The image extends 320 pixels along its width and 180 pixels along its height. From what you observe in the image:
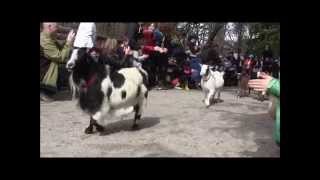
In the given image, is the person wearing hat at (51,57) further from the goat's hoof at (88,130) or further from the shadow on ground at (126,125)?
the shadow on ground at (126,125)

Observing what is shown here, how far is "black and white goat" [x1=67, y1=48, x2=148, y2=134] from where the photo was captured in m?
3.96

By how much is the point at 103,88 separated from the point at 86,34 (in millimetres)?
383

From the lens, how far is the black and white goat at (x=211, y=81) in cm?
405

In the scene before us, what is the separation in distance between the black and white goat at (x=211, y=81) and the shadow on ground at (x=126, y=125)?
14.8 inches

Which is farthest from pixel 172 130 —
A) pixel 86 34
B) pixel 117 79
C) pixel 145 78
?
pixel 86 34

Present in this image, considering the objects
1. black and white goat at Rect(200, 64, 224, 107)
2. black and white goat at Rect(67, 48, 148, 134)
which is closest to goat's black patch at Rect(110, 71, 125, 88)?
black and white goat at Rect(67, 48, 148, 134)

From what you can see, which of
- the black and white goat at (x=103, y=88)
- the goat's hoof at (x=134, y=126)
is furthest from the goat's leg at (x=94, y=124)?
the goat's hoof at (x=134, y=126)

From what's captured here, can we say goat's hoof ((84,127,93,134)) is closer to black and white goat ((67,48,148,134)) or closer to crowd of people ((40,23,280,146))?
black and white goat ((67,48,148,134))

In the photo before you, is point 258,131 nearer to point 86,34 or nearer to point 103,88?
point 103,88

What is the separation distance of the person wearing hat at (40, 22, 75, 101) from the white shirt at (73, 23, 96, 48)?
59mm

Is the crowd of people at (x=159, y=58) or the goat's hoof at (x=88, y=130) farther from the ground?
the crowd of people at (x=159, y=58)
